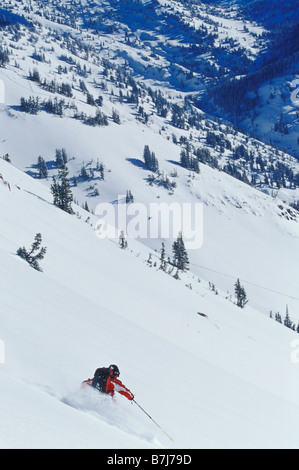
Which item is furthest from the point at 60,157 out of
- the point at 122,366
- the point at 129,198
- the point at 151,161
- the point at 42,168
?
the point at 122,366

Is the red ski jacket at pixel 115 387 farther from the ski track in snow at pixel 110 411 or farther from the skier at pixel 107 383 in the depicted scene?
the ski track in snow at pixel 110 411

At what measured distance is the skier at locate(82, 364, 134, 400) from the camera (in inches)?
218

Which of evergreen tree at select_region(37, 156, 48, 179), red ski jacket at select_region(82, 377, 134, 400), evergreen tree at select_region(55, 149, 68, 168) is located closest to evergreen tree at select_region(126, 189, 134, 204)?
evergreen tree at select_region(55, 149, 68, 168)

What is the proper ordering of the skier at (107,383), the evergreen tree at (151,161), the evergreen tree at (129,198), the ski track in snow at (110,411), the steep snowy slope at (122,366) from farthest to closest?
the evergreen tree at (151,161)
the evergreen tree at (129,198)
the skier at (107,383)
the ski track in snow at (110,411)
the steep snowy slope at (122,366)

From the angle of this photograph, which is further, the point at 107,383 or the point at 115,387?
the point at 115,387

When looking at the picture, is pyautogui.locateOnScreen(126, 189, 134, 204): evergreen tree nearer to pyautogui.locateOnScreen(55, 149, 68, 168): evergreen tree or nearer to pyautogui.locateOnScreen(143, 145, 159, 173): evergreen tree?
pyautogui.locateOnScreen(143, 145, 159, 173): evergreen tree

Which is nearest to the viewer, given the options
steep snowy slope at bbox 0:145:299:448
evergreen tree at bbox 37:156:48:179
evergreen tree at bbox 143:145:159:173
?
steep snowy slope at bbox 0:145:299:448

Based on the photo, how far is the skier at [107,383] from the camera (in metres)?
5.54

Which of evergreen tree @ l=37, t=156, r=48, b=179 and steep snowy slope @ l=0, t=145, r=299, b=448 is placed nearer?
steep snowy slope @ l=0, t=145, r=299, b=448

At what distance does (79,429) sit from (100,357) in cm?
278

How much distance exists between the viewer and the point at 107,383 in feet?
18.3

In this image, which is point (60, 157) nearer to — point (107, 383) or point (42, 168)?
point (42, 168)

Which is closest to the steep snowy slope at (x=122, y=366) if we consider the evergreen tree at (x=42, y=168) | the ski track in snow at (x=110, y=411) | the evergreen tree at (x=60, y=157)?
the ski track in snow at (x=110, y=411)

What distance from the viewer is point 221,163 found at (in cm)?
12138
